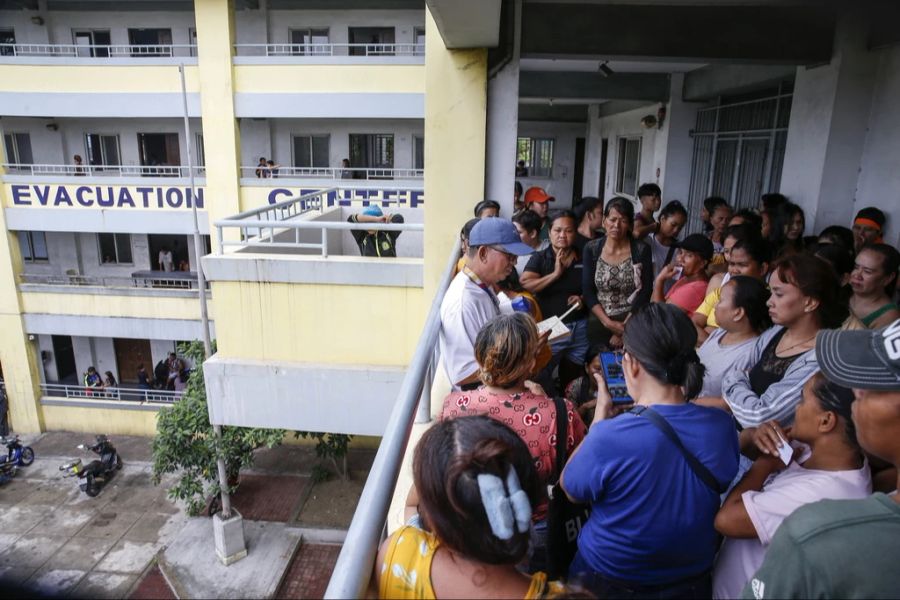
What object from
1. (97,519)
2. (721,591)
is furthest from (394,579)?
(97,519)

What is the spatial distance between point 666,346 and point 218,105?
49.4ft

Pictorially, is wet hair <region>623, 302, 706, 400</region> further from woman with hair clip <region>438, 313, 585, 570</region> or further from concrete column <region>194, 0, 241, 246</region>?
concrete column <region>194, 0, 241, 246</region>

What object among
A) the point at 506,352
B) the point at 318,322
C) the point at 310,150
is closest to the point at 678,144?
the point at 318,322

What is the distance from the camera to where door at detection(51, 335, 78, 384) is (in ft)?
54.9

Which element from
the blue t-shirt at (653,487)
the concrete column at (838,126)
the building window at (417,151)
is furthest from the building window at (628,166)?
the blue t-shirt at (653,487)

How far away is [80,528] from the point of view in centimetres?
1177

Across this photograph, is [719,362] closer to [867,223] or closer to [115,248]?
[867,223]

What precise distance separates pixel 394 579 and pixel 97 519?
1359cm

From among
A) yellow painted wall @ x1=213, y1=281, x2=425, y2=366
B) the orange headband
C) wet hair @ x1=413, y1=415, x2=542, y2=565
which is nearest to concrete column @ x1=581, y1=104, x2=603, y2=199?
yellow painted wall @ x1=213, y1=281, x2=425, y2=366

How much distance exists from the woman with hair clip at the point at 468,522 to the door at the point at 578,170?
18684 mm

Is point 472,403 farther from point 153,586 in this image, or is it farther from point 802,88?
point 153,586

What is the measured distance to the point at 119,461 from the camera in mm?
13766

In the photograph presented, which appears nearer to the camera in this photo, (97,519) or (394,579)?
(394,579)

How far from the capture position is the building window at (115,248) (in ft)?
56.9
